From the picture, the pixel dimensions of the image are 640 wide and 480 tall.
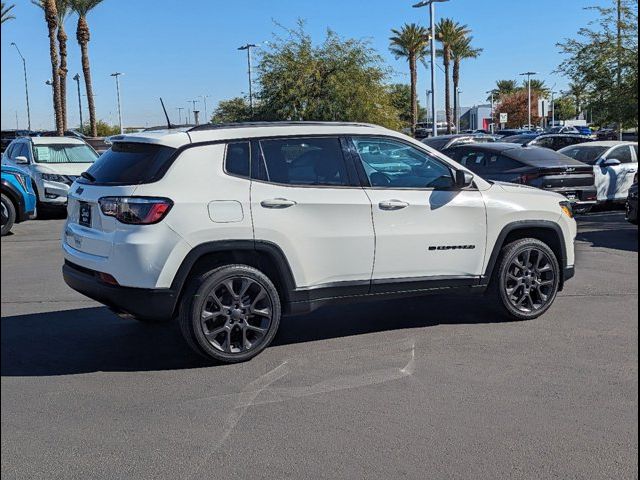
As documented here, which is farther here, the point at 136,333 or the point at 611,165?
the point at 611,165

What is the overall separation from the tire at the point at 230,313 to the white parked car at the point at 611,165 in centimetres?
1134

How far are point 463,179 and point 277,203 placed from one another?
1637mm

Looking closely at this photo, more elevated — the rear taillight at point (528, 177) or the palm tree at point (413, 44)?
the palm tree at point (413, 44)

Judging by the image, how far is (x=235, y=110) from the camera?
3469cm

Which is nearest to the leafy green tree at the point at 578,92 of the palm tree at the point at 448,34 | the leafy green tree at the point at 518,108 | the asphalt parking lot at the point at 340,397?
the asphalt parking lot at the point at 340,397

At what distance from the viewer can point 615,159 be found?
15094 millimetres

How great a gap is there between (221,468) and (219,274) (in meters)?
1.80

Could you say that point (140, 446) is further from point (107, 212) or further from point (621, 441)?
point (621, 441)

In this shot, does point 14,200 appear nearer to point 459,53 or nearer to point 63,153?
point 63,153

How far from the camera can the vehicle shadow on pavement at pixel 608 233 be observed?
10.9 m

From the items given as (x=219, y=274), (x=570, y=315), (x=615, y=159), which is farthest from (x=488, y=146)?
(x=219, y=274)

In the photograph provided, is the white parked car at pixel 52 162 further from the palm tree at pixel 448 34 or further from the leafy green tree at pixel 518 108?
the leafy green tree at pixel 518 108

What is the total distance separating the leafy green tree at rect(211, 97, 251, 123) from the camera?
33.3 metres

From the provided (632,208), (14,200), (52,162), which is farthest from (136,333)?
(52,162)
